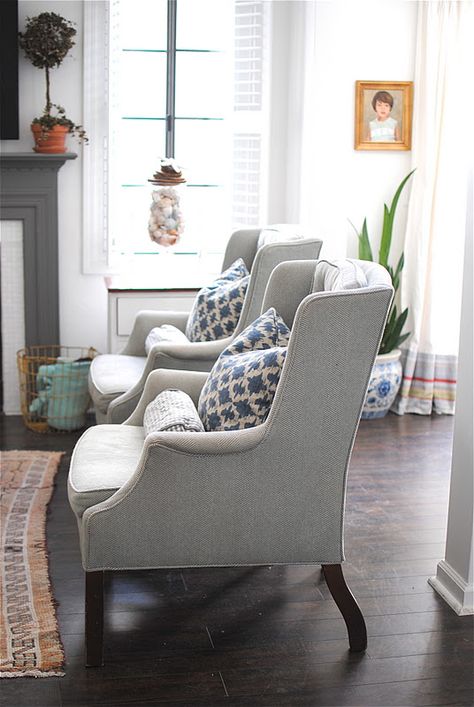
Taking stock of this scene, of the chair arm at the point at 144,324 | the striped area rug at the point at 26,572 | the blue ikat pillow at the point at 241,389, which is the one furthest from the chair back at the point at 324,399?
the chair arm at the point at 144,324

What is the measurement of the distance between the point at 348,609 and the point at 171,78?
330 cm

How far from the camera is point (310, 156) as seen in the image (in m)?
4.89

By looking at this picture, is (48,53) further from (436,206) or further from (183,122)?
(436,206)

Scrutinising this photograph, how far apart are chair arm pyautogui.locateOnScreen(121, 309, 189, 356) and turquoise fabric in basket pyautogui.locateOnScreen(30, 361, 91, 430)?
381mm

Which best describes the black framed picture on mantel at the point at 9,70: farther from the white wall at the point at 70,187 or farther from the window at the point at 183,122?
the window at the point at 183,122

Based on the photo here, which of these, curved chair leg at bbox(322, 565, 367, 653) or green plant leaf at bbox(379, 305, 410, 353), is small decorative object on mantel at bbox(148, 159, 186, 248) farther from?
curved chair leg at bbox(322, 565, 367, 653)

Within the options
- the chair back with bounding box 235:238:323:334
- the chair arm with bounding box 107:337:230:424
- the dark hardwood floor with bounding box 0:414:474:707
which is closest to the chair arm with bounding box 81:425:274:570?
the dark hardwood floor with bounding box 0:414:474:707

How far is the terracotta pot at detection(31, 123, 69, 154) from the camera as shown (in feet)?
15.6

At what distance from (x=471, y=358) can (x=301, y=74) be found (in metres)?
2.54

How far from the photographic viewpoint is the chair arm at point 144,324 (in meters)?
4.39

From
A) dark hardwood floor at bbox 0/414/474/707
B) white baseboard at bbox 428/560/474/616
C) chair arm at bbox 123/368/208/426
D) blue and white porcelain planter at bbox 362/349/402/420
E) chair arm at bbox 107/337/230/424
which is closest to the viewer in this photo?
dark hardwood floor at bbox 0/414/474/707

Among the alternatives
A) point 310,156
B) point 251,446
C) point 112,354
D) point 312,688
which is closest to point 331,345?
point 251,446

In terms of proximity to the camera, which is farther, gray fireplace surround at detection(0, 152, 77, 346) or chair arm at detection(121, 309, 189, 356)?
gray fireplace surround at detection(0, 152, 77, 346)

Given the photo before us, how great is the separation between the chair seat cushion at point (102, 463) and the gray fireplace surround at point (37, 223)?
1.95 meters
